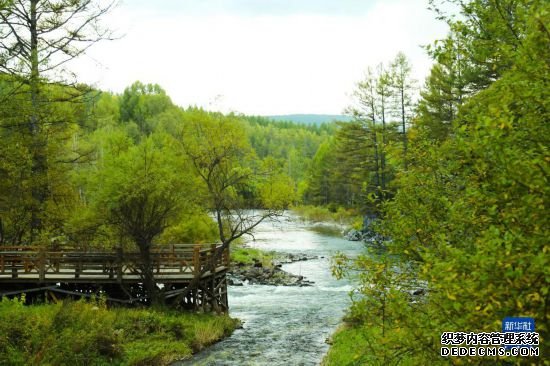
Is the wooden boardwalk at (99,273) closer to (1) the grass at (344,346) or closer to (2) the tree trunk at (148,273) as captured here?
(2) the tree trunk at (148,273)

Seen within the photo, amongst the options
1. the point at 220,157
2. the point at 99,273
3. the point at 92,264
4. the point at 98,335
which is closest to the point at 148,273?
the point at 99,273

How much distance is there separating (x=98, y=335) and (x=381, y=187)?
36.9ft

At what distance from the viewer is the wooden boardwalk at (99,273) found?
21.0 m

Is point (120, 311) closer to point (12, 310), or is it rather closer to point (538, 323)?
point (12, 310)

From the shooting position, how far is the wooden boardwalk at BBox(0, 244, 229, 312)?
2100cm

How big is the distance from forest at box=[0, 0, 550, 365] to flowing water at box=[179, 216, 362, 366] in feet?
3.21

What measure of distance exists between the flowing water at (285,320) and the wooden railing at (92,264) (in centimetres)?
369

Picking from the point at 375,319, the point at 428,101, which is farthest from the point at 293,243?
the point at 375,319

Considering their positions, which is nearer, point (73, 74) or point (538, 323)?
point (538, 323)

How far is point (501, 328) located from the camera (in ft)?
14.7

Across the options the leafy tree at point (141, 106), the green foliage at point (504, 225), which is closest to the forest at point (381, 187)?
the green foliage at point (504, 225)

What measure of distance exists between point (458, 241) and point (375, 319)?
1.61 metres

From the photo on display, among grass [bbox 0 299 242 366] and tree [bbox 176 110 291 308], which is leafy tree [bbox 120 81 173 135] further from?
grass [bbox 0 299 242 366]

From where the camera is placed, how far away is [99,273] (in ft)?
69.9
